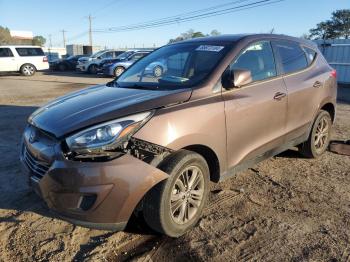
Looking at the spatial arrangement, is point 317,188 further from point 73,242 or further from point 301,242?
point 73,242

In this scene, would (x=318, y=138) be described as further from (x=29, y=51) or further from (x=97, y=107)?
(x=29, y=51)

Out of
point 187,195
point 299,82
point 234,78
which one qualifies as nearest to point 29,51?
point 299,82

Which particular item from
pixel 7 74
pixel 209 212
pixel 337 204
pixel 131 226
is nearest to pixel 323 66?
pixel 337 204

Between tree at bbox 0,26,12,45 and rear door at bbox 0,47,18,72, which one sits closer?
rear door at bbox 0,47,18,72

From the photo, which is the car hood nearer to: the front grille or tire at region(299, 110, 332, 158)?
the front grille

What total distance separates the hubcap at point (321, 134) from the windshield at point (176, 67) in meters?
2.19

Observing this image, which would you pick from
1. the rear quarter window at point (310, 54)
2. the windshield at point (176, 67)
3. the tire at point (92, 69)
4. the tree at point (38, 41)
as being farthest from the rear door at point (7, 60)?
the tree at point (38, 41)

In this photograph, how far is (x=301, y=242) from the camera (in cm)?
312

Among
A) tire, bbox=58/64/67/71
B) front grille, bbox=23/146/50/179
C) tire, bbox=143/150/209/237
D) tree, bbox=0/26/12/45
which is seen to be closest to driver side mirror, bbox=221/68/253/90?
tire, bbox=143/150/209/237

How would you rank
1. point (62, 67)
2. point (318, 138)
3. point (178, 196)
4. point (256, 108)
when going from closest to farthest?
point (178, 196)
point (256, 108)
point (318, 138)
point (62, 67)

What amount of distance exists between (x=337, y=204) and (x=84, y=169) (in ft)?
8.67

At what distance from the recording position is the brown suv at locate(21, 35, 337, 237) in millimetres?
2777

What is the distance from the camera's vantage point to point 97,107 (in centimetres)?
320

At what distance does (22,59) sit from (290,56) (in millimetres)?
22048
